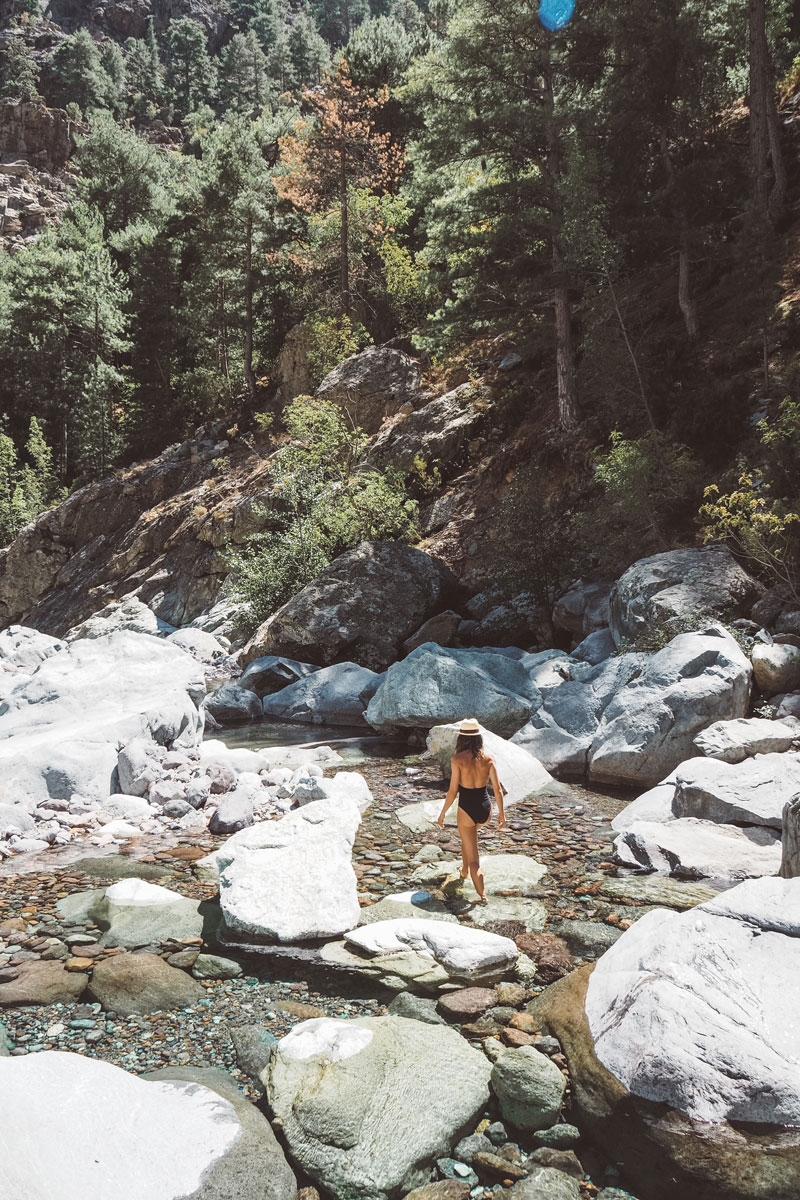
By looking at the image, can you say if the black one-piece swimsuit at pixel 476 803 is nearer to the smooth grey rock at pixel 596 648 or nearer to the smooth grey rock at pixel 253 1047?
the smooth grey rock at pixel 253 1047

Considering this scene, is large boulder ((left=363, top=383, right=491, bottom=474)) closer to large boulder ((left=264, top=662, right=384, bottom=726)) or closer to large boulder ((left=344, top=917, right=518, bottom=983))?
large boulder ((left=264, top=662, right=384, bottom=726))

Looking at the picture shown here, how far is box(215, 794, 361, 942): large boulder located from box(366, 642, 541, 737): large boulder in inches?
166

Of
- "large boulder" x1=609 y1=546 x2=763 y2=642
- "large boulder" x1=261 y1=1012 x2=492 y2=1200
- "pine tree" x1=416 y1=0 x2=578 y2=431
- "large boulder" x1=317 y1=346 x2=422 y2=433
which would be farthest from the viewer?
"large boulder" x1=317 y1=346 x2=422 y2=433

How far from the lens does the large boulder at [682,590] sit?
Answer: 33.2 ft

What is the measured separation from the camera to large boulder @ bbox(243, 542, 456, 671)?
15680 millimetres

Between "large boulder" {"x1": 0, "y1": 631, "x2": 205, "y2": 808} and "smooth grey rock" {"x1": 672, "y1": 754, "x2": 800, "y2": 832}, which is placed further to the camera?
"large boulder" {"x1": 0, "y1": 631, "x2": 205, "y2": 808}

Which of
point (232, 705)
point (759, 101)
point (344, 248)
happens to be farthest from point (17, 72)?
point (232, 705)

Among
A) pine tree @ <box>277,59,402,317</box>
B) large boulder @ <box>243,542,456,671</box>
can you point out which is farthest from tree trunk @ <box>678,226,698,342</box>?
pine tree @ <box>277,59,402,317</box>

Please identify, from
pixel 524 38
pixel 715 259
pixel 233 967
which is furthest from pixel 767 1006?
pixel 524 38

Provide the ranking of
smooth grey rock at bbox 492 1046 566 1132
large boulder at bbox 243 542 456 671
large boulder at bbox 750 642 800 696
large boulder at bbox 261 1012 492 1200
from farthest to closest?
large boulder at bbox 243 542 456 671 < large boulder at bbox 750 642 800 696 < smooth grey rock at bbox 492 1046 566 1132 < large boulder at bbox 261 1012 492 1200

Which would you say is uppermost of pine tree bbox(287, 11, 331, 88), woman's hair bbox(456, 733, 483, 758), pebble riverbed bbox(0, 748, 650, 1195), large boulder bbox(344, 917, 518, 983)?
pine tree bbox(287, 11, 331, 88)

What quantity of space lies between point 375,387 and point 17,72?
64.5 metres

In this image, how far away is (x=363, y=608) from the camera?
15852 millimetres

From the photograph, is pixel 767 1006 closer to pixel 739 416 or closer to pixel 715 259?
pixel 739 416
